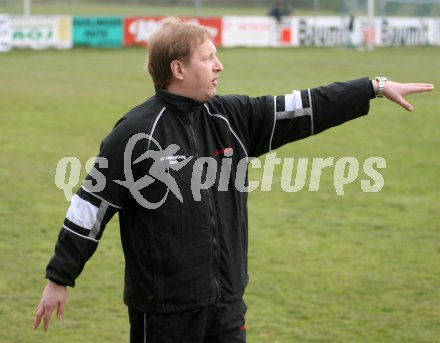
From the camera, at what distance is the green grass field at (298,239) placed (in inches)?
249

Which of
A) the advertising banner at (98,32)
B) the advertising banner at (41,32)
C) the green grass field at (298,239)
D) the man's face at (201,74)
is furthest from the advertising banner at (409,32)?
the man's face at (201,74)

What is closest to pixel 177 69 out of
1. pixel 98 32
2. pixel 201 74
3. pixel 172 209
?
pixel 201 74

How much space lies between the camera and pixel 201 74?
12.8ft

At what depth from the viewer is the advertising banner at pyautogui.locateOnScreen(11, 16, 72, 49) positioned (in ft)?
101

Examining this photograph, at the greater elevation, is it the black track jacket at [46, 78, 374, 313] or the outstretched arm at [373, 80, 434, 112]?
the outstretched arm at [373, 80, 434, 112]

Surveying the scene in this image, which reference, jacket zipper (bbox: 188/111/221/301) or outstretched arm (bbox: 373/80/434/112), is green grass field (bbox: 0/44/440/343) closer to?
jacket zipper (bbox: 188/111/221/301)

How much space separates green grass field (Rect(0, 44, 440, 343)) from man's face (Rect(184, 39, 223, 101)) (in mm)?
2609

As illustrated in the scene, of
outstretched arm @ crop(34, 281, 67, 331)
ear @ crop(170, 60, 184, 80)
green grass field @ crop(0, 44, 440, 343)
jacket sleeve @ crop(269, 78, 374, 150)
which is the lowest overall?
green grass field @ crop(0, 44, 440, 343)

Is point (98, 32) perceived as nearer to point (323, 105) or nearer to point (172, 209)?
point (323, 105)

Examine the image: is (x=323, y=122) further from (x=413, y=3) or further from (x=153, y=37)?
(x=413, y=3)

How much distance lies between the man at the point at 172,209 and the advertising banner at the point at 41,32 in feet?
90.8

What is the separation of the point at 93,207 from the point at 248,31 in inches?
1284

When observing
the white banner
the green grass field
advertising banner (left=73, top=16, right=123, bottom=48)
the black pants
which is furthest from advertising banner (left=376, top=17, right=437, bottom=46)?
the black pants

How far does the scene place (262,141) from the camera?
4172mm
